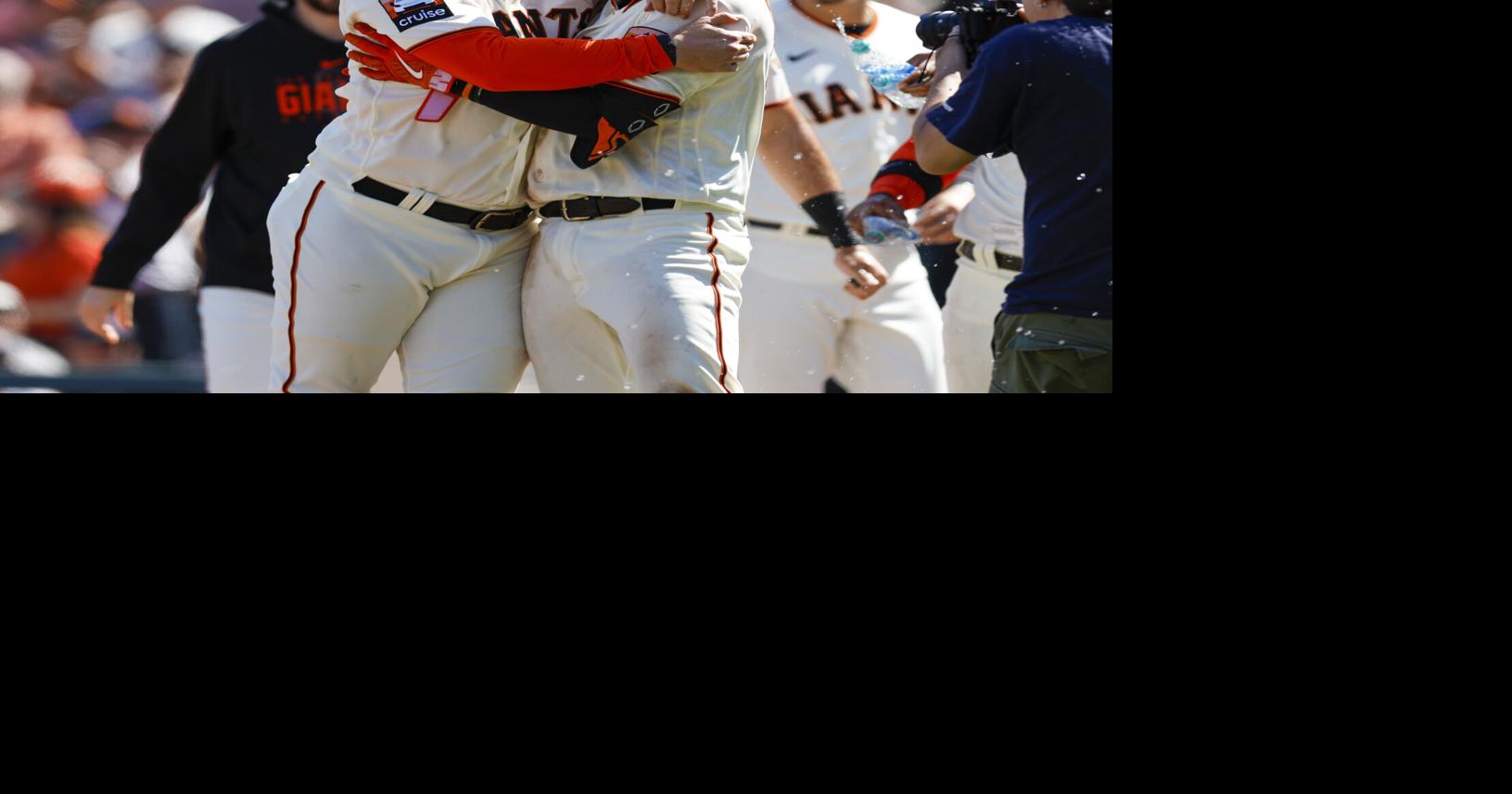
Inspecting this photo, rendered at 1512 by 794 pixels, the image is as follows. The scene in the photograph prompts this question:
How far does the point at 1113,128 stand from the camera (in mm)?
2463

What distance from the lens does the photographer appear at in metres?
2.52

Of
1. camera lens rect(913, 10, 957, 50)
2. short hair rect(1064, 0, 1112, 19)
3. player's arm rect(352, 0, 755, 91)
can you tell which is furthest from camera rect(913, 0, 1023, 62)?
player's arm rect(352, 0, 755, 91)

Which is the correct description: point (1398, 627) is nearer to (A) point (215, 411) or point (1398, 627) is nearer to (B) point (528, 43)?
(B) point (528, 43)

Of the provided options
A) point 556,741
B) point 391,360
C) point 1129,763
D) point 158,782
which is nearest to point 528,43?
point 391,360

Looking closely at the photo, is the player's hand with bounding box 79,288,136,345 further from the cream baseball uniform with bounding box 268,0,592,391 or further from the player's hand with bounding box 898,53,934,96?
the player's hand with bounding box 898,53,934,96

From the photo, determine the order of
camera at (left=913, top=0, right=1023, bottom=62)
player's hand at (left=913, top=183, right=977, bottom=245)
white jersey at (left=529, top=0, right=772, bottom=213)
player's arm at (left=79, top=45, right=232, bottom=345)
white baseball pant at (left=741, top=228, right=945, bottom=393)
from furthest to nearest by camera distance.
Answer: player's arm at (left=79, top=45, right=232, bottom=345)
white baseball pant at (left=741, top=228, right=945, bottom=393)
player's hand at (left=913, top=183, right=977, bottom=245)
camera at (left=913, top=0, right=1023, bottom=62)
white jersey at (left=529, top=0, right=772, bottom=213)

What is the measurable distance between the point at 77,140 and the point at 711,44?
1.18 meters

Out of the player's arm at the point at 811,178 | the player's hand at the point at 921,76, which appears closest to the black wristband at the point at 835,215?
the player's arm at the point at 811,178

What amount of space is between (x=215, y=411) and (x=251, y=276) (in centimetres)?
85

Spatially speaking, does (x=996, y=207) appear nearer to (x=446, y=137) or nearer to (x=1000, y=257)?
A: (x=1000, y=257)

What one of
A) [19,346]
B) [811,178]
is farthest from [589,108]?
[19,346]

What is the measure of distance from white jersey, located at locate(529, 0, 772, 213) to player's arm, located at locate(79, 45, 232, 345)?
0.93 metres

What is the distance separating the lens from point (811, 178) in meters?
2.89

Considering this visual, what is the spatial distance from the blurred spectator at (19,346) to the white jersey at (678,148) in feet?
3.38
